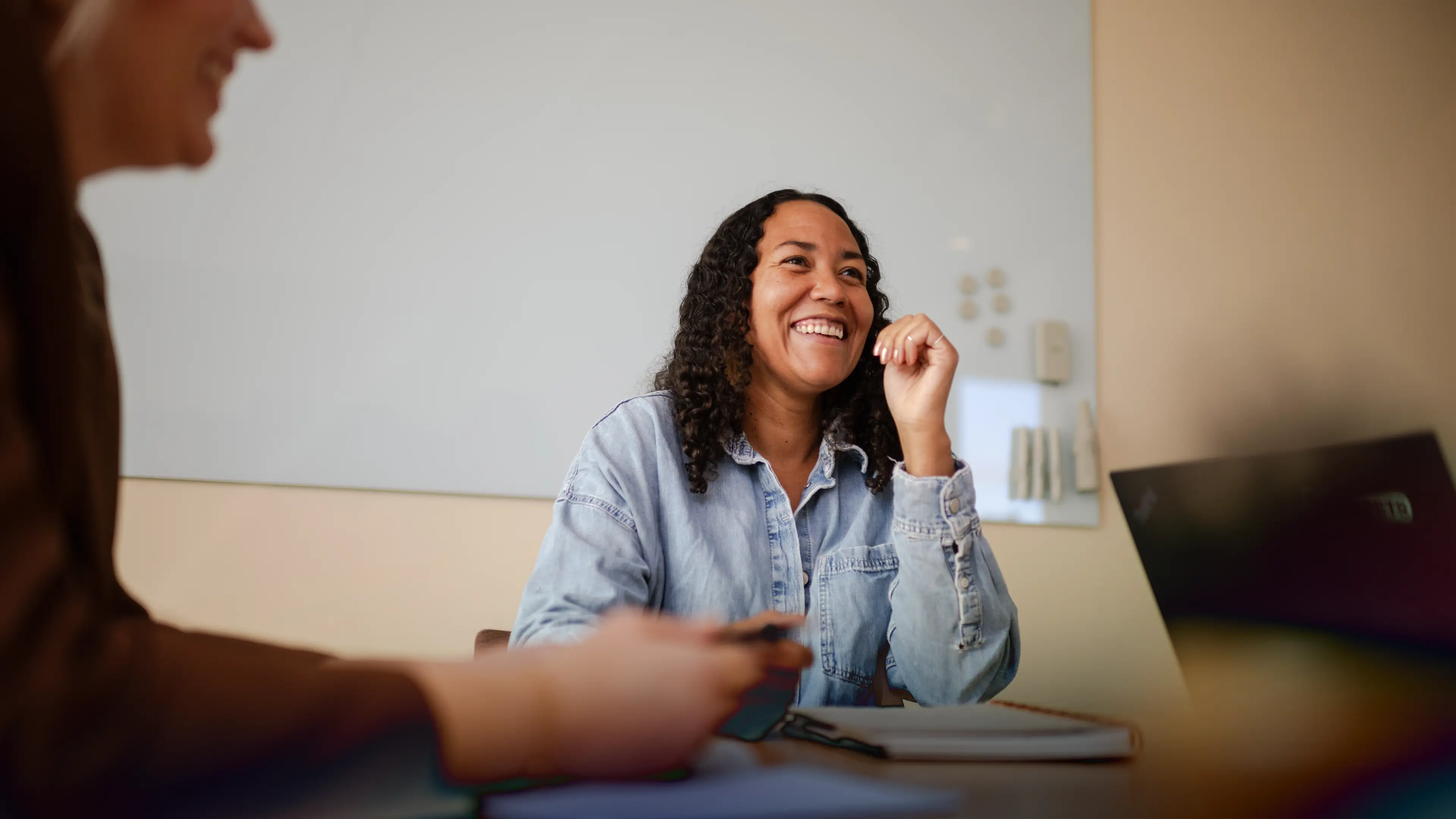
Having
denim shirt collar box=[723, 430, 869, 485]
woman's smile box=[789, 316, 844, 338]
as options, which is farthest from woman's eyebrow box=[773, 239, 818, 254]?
denim shirt collar box=[723, 430, 869, 485]

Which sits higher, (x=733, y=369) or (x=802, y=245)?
(x=802, y=245)

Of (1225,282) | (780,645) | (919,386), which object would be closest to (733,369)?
(919,386)

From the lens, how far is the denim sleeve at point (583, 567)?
1077mm

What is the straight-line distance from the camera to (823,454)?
1529mm

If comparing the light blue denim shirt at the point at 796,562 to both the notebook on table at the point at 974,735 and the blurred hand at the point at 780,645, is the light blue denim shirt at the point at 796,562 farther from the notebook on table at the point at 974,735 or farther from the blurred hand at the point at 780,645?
the blurred hand at the point at 780,645

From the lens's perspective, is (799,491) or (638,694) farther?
(799,491)

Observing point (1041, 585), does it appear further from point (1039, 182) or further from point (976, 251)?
point (1039, 182)

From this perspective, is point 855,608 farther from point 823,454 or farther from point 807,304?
point 807,304

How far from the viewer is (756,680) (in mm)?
393

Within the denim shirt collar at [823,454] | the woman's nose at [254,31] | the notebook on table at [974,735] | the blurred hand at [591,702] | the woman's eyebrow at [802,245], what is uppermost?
the woman's eyebrow at [802,245]

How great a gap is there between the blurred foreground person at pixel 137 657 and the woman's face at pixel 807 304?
1.16 m

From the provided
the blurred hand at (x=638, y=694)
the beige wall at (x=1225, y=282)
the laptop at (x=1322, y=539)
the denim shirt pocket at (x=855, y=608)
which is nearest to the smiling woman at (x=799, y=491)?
the denim shirt pocket at (x=855, y=608)

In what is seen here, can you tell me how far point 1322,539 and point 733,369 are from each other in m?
0.98

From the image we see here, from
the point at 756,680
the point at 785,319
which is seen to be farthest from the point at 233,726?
the point at 785,319
